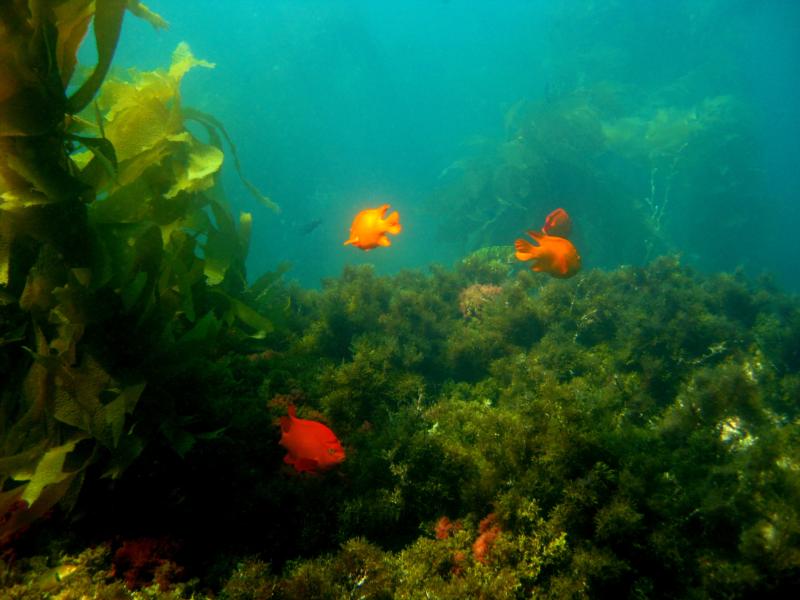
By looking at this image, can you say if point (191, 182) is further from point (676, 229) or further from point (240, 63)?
point (240, 63)

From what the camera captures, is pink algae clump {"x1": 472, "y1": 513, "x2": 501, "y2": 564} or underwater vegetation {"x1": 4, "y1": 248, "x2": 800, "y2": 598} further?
pink algae clump {"x1": 472, "y1": 513, "x2": 501, "y2": 564}

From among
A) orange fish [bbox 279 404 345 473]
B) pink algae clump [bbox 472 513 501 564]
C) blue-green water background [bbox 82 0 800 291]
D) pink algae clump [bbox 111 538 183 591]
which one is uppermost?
blue-green water background [bbox 82 0 800 291]

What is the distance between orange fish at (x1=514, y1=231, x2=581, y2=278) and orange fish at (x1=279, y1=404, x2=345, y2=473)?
Result: 3066mm

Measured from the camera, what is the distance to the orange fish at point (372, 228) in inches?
182

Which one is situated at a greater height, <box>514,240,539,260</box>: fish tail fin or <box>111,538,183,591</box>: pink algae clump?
<box>514,240,539,260</box>: fish tail fin

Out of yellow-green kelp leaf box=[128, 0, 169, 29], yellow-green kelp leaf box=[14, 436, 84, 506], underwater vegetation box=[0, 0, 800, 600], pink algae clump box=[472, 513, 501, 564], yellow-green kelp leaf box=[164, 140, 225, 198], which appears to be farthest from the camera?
yellow-green kelp leaf box=[164, 140, 225, 198]

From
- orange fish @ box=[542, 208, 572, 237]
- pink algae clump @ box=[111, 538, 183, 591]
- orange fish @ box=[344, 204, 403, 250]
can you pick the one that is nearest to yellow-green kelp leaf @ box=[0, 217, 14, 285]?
pink algae clump @ box=[111, 538, 183, 591]

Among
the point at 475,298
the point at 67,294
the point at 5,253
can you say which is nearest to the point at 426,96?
the point at 475,298

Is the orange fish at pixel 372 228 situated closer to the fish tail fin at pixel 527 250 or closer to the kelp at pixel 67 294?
the fish tail fin at pixel 527 250

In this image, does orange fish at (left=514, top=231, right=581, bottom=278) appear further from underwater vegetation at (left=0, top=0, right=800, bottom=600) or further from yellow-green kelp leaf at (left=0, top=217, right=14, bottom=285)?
yellow-green kelp leaf at (left=0, top=217, right=14, bottom=285)

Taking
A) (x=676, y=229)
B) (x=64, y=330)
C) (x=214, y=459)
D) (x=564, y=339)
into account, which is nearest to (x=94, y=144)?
(x=64, y=330)

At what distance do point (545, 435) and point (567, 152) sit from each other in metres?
17.2

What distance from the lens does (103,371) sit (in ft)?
6.20

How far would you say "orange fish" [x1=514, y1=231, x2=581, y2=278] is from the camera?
4.41 m
